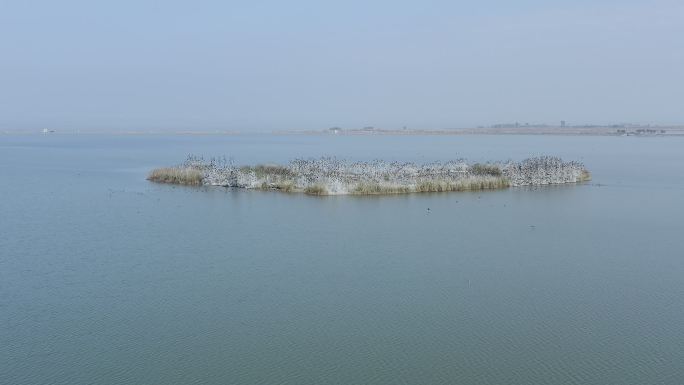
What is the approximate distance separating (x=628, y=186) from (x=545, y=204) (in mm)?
7821

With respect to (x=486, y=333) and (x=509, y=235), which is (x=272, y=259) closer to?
(x=486, y=333)

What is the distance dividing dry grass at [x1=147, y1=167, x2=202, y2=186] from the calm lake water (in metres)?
6.13

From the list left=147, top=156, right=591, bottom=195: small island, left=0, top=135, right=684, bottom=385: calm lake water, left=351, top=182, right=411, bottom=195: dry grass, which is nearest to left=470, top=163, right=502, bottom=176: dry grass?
left=147, top=156, right=591, bottom=195: small island

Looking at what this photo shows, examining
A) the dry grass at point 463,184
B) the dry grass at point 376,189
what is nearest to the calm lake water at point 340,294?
the dry grass at point 376,189

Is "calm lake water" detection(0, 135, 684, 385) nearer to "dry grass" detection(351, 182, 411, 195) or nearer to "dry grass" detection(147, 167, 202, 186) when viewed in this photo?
"dry grass" detection(351, 182, 411, 195)

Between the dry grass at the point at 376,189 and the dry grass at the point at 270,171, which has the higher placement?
the dry grass at the point at 270,171

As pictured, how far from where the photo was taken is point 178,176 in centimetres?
2811

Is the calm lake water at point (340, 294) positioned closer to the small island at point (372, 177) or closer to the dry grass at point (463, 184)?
the small island at point (372, 177)

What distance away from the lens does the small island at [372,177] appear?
24.4 metres

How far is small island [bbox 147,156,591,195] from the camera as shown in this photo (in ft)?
80.0

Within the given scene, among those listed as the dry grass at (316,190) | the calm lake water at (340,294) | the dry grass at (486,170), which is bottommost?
the calm lake water at (340,294)

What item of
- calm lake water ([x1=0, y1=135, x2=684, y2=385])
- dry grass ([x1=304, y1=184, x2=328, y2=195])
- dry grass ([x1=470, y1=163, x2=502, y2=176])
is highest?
dry grass ([x1=470, y1=163, x2=502, y2=176])

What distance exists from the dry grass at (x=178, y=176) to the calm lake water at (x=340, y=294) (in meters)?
6.13

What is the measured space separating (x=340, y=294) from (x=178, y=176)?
60.3ft
